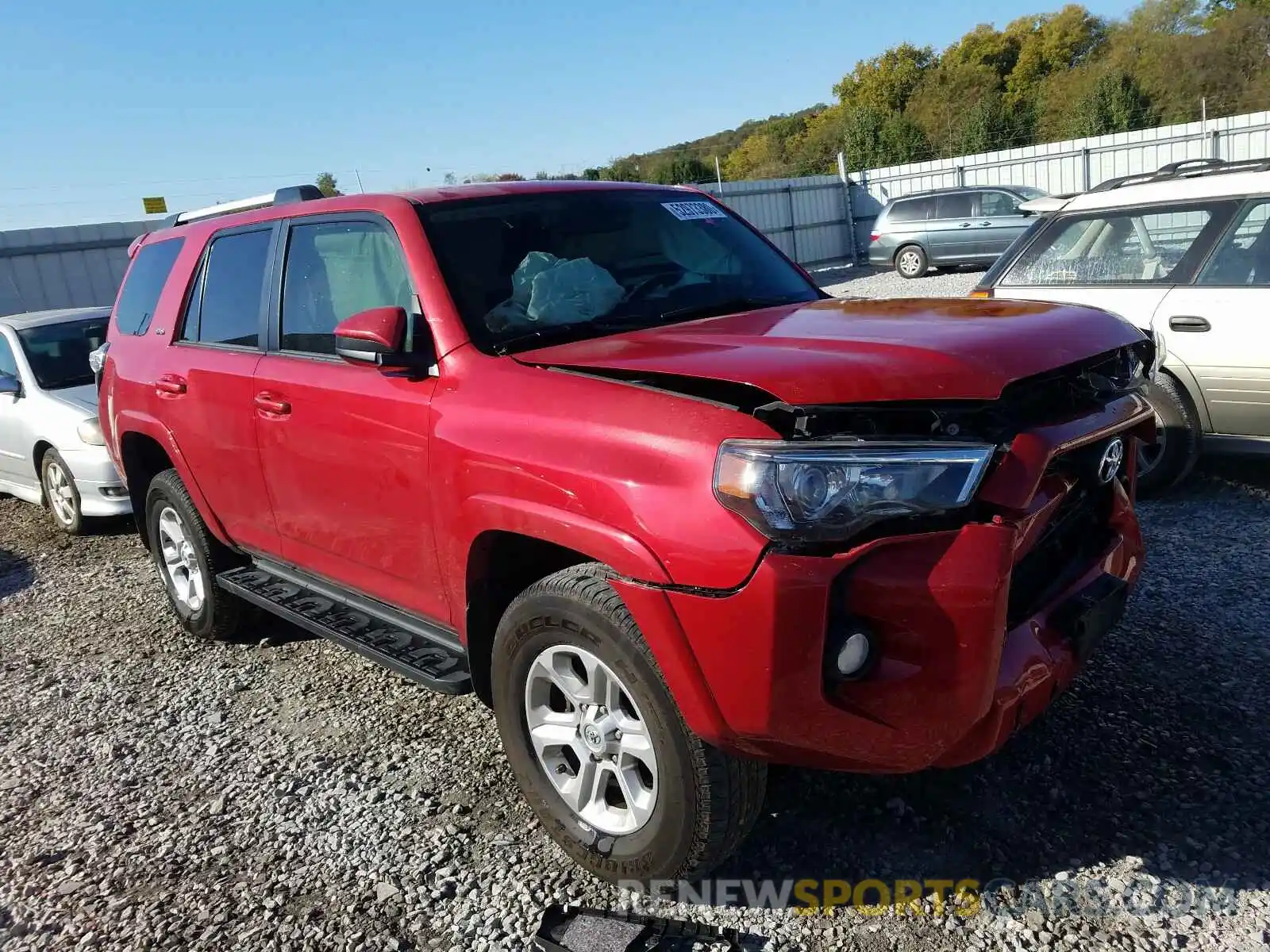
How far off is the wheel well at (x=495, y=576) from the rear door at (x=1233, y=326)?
4062 millimetres

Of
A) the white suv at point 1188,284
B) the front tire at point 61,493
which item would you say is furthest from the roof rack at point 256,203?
the white suv at point 1188,284

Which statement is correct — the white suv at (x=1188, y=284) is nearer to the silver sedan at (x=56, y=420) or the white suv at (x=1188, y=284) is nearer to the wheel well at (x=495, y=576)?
the wheel well at (x=495, y=576)

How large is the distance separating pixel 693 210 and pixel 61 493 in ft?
18.6

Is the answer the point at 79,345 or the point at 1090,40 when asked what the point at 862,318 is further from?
the point at 1090,40

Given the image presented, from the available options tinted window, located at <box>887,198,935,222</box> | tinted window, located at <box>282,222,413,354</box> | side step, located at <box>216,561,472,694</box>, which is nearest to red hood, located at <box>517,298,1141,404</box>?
tinted window, located at <box>282,222,413,354</box>

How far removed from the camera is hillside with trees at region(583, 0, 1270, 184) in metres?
39.3

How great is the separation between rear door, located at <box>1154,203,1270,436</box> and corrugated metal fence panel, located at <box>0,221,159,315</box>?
14778mm

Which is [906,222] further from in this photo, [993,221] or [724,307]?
[724,307]

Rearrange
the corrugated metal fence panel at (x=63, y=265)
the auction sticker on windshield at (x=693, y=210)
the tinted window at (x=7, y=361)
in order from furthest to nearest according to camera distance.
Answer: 1. the corrugated metal fence panel at (x=63, y=265)
2. the tinted window at (x=7, y=361)
3. the auction sticker on windshield at (x=693, y=210)

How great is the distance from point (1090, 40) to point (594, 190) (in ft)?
227

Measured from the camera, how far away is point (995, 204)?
18797 mm

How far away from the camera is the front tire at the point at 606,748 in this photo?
7.82ft

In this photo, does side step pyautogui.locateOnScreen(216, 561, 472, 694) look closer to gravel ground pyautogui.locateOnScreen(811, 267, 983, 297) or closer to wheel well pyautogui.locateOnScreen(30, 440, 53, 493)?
wheel well pyautogui.locateOnScreen(30, 440, 53, 493)

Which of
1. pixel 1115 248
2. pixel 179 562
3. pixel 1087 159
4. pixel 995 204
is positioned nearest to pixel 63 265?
pixel 179 562
